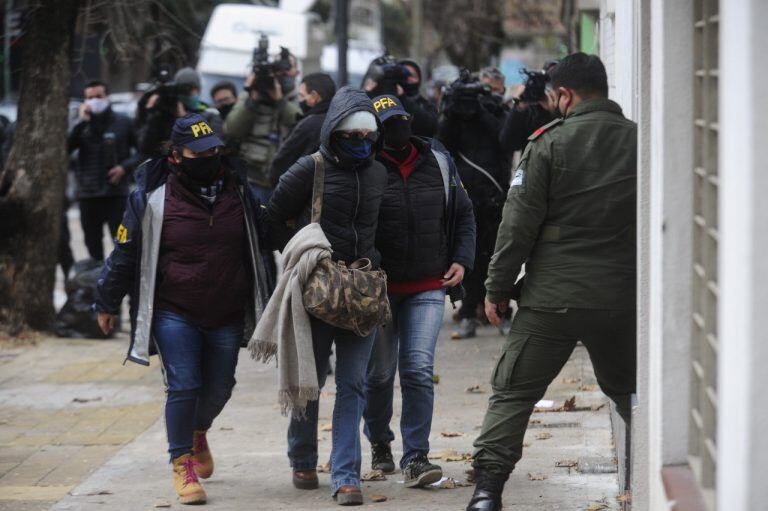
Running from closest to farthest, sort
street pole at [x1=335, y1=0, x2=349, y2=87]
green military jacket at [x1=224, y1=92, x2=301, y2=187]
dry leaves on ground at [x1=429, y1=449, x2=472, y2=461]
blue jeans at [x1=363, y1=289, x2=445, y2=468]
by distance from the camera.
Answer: blue jeans at [x1=363, y1=289, x2=445, y2=468] < dry leaves on ground at [x1=429, y1=449, x2=472, y2=461] < green military jacket at [x1=224, y1=92, x2=301, y2=187] < street pole at [x1=335, y1=0, x2=349, y2=87]

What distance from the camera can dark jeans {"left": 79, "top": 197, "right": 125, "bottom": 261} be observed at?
12.8 meters

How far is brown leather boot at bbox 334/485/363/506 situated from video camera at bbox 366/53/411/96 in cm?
365

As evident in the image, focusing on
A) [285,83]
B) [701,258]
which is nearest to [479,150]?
[285,83]

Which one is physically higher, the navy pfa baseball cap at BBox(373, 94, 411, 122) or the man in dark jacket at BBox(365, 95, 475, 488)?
the navy pfa baseball cap at BBox(373, 94, 411, 122)

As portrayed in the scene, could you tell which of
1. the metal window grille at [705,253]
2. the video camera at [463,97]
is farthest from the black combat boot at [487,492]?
the video camera at [463,97]

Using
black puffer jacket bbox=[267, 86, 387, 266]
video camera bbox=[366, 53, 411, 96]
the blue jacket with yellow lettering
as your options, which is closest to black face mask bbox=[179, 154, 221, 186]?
the blue jacket with yellow lettering

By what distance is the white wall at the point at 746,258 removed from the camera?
288 centimetres

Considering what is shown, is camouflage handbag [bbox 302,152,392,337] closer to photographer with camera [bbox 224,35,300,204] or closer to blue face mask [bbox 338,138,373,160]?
blue face mask [bbox 338,138,373,160]

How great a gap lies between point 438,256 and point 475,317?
4.77 metres

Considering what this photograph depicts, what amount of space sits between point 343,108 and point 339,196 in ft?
1.30

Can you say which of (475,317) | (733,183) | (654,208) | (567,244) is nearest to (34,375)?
(475,317)

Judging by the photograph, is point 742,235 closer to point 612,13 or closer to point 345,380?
point 345,380

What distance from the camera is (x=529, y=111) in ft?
32.6

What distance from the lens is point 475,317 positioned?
37.8ft
